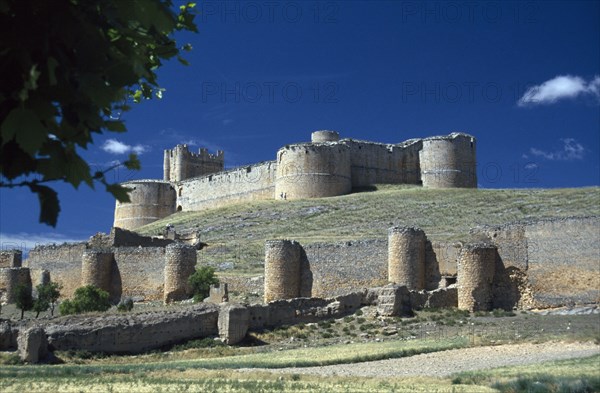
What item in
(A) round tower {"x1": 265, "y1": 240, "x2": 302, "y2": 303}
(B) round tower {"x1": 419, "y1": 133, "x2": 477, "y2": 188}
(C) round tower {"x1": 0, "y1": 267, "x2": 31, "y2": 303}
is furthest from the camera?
(B) round tower {"x1": 419, "y1": 133, "x2": 477, "y2": 188}

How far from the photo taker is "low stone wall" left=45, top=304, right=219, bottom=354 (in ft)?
71.3

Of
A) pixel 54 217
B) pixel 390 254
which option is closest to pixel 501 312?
pixel 390 254

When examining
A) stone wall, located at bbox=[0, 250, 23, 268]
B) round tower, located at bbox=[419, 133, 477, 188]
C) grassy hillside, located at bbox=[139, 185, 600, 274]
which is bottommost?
stone wall, located at bbox=[0, 250, 23, 268]

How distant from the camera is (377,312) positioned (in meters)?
24.8

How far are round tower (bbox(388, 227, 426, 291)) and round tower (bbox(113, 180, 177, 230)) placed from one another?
39.4m

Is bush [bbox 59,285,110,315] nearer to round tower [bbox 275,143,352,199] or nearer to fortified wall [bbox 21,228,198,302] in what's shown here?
fortified wall [bbox 21,228,198,302]

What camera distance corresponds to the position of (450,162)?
188 ft

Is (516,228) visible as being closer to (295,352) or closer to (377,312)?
(377,312)

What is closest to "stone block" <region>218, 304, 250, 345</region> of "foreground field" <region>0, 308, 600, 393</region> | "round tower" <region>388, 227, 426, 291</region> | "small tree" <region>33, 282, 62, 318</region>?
"foreground field" <region>0, 308, 600, 393</region>

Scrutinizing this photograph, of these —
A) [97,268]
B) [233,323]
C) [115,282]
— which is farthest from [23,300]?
[233,323]

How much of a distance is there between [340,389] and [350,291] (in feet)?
46.7

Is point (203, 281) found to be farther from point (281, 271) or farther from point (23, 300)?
point (23, 300)

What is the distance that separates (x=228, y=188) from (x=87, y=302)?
33113 mm

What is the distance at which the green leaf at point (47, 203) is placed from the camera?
152 inches
